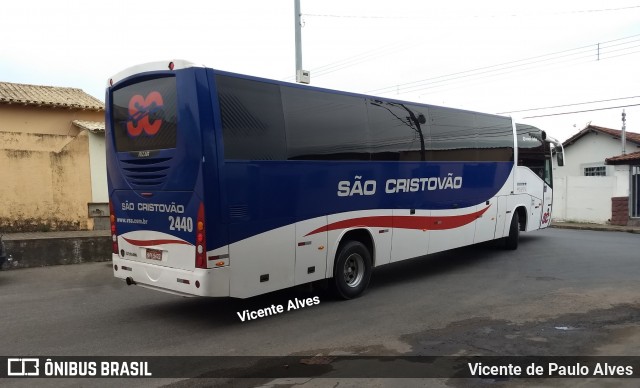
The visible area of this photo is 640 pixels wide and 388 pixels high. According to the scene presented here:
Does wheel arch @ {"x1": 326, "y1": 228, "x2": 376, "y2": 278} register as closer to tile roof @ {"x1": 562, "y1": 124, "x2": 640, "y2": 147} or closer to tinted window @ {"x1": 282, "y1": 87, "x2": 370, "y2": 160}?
tinted window @ {"x1": 282, "y1": 87, "x2": 370, "y2": 160}

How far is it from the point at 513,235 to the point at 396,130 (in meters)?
5.90

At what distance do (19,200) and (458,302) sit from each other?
37.6 ft

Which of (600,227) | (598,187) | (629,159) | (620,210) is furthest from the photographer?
(598,187)

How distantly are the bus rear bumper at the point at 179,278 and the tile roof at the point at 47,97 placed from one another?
11992 millimetres

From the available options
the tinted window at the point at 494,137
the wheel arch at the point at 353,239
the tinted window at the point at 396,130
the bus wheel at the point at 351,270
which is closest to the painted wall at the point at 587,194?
the tinted window at the point at 494,137

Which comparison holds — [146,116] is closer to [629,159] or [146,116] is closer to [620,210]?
[629,159]

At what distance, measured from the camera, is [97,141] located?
47.9ft

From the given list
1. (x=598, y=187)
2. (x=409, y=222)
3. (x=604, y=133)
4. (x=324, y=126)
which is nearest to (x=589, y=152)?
(x=604, y=133)

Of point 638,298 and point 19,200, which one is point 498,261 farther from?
point 19,200

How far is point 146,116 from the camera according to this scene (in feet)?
22.0

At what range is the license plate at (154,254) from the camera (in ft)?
22.0

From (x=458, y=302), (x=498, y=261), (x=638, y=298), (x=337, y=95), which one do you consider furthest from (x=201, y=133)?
(x=498, y=261)

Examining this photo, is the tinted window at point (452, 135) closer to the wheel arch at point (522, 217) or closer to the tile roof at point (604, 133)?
the wheel arch at point (522, 217)

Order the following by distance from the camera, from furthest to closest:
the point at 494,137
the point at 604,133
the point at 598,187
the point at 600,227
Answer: the point at 604,133 → the point at 598,187 → the point at 600,227 → the point at 494,137
